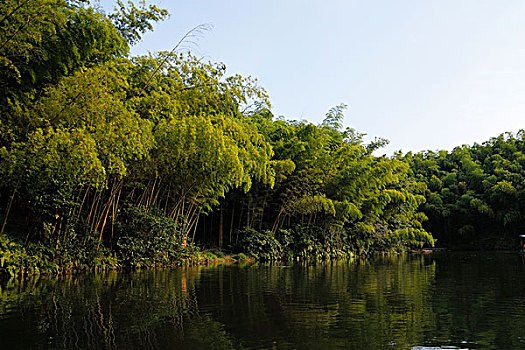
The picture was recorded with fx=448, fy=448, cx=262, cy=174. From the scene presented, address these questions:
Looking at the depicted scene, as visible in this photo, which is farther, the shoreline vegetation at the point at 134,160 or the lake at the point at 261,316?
the shoreline vegetation at the point at 134,160

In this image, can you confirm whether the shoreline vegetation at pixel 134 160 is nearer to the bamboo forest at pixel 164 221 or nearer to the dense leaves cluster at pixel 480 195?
the bamboo forest at pixel 164 221

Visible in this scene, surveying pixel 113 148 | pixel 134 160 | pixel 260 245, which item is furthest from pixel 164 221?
pixel 260 245

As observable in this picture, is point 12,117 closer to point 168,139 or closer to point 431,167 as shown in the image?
point 168,139

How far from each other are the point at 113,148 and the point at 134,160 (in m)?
1.75

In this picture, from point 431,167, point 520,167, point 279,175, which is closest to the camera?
point 279,175

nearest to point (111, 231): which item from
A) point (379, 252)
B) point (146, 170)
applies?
point (146, 170)

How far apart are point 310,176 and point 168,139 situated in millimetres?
8435

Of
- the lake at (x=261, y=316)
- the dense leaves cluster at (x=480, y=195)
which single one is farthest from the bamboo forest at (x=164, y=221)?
the dense leaves cluster at (x=480, y=195)

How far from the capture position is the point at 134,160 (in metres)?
10.8

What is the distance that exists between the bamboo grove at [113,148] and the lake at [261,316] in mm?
2195

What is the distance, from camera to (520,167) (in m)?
33.2

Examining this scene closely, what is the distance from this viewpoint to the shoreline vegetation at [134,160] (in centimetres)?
838

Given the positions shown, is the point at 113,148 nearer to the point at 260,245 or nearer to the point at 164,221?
the point at 164,221

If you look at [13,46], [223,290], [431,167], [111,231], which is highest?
[431,167]
